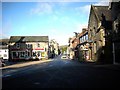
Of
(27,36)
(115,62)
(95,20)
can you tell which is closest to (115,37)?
(115,62)

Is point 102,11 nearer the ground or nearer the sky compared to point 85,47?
nearer the sky

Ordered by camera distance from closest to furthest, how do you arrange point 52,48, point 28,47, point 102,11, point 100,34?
1. point 100,34
2. point 102,11
3. point 28,47
4. point 52,48

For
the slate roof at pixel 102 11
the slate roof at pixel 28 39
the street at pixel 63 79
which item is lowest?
the street at pixel 63 79

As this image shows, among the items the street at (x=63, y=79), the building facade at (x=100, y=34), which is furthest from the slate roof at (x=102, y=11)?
the street at (x=63, y=79)

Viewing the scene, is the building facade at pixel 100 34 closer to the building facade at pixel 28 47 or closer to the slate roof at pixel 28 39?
the building facade at pixel 28 47

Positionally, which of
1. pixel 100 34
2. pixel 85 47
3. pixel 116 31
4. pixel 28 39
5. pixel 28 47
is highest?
pixel 28 39

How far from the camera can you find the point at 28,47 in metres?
80.7

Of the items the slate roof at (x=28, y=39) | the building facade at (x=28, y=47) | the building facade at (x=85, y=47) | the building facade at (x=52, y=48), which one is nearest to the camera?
the building facade at (x=85, y=47)

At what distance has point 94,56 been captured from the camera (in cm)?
4738

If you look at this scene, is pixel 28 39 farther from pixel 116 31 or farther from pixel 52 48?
pixel 116 31

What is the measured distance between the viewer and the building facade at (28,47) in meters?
78.5

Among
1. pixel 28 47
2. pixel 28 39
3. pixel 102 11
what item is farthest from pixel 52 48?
pixel 102 11

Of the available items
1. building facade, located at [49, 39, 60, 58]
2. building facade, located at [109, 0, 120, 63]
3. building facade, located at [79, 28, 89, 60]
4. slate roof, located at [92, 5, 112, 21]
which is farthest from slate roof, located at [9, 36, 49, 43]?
building facade, located at [109, 0, 120, 63]

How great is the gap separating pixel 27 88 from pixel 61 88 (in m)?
1.98
